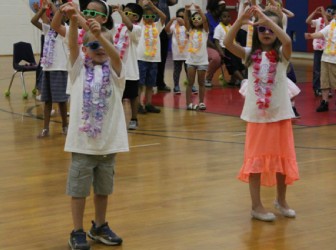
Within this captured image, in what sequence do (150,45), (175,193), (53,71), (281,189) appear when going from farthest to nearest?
(150,45), (53,71), (175,193), (281,189)

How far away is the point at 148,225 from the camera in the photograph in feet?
17.3

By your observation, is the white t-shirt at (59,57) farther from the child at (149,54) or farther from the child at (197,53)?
the child at (197,53)

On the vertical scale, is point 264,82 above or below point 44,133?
above

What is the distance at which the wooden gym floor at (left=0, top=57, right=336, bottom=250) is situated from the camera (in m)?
4.98

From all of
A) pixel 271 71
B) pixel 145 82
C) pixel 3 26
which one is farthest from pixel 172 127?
pixel 3 26

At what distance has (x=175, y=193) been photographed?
6.21m

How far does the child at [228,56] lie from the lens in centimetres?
1404

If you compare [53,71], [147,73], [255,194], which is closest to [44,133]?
[53,71]

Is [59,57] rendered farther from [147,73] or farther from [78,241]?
[78,241]

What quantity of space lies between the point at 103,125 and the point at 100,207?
0.57 m

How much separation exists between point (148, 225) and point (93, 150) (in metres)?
0.87

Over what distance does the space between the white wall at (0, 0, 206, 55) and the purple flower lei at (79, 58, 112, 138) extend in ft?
57.2

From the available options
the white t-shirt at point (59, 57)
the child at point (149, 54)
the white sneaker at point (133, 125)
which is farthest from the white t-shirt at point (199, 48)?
the white t-shirt at point (59, 57)

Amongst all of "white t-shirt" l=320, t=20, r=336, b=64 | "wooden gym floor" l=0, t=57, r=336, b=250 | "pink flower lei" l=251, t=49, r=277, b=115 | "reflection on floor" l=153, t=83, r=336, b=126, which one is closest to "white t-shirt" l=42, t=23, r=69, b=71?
"wooden gym floor" l=0, t=57, r=336, b=250
